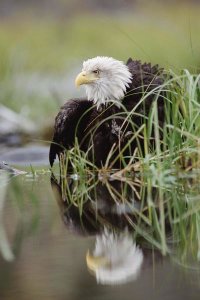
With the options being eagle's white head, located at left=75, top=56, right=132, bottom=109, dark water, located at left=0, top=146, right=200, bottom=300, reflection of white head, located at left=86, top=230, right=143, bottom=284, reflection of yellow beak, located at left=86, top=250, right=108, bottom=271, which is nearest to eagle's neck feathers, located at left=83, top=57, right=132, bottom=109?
eagle's white head, located at left=75, top=56, right=132, bottom=109

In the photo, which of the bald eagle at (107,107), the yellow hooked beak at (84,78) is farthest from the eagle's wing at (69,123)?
the yellow hooked beak at (84,78)

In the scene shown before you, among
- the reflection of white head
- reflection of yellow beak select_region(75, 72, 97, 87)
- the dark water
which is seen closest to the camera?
the dark water

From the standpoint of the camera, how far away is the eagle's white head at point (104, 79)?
6.29m

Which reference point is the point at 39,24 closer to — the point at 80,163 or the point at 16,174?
the point at 16,174

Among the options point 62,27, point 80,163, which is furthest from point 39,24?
point 80,163

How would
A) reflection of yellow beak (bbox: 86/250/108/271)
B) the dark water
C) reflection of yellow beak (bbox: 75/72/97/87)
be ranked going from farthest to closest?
reflection of yellow beak (bbox: 75/72/97/87), reflection of yellow beak (bbox: 86/250/108/271), the dark water

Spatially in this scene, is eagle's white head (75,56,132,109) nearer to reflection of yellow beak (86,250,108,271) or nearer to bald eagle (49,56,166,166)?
bald eagle (49,56,166,166)

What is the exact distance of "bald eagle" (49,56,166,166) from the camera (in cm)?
605

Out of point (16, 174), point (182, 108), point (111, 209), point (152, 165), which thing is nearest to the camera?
point (111, 209)

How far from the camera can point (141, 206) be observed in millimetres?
4070

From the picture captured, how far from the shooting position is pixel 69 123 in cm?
637

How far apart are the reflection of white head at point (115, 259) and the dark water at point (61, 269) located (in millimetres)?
21

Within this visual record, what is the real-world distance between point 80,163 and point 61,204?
48.3 inches

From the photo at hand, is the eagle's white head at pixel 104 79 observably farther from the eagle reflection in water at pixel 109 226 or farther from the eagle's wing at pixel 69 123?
the eagle reflection in water at pixel 109 226
